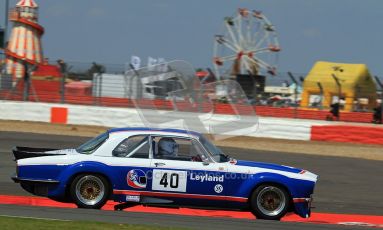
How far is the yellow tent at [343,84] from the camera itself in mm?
26973

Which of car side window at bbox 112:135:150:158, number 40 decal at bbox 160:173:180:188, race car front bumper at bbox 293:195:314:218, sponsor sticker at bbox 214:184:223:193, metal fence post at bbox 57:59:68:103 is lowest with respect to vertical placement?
race car front bumper at bbox 293:195:314:218

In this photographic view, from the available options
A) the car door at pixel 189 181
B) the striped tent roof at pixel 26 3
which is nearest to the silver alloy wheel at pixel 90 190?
the car door at pixel 189 181

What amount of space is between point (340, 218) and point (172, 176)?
9.39ft

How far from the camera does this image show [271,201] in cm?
898

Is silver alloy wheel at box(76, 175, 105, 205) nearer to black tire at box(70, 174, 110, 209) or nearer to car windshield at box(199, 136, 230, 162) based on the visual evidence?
black tire at box(70, 174, 110, 209)

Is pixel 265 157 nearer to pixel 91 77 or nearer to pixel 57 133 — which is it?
pixel 57 133

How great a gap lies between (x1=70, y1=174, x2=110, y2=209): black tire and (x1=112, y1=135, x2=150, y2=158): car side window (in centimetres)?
41

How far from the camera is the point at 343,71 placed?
34719 mm

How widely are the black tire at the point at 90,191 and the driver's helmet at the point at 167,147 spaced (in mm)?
811

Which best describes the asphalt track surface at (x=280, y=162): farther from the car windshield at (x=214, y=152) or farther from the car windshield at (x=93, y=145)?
the car windshield at (x=214, y=152)

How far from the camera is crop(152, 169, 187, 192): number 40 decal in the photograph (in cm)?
890

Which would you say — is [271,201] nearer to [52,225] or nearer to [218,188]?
[218,188]

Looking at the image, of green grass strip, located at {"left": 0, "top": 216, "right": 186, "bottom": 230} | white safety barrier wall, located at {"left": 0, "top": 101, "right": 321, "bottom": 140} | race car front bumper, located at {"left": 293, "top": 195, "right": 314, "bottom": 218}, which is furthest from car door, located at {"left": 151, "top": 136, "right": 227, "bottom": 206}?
white safety barrier wall, located at {"left": 0, "top": 101, "right": 321, "bottom": 140}

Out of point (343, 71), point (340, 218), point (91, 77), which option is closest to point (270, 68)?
point (343, 71)
